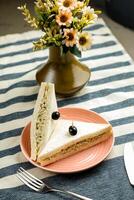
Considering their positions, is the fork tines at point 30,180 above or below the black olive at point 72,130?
below

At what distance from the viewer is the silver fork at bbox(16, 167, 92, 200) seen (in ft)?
2.55

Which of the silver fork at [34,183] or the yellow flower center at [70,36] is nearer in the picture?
the silver fork at [34,183]

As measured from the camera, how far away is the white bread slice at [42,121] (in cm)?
82

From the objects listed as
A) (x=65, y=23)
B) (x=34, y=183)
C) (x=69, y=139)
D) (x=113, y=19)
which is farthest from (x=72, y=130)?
(x=113, y=19)

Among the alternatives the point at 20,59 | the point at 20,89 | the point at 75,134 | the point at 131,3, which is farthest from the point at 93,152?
the point at 131,3

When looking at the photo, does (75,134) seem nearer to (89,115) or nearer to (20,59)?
(89,115)

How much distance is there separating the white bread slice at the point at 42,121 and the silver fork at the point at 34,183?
4 cm

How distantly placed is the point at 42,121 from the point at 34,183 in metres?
0.13

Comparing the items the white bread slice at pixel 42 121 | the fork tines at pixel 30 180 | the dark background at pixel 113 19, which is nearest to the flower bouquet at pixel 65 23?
the white bread slice at pixel 42 121

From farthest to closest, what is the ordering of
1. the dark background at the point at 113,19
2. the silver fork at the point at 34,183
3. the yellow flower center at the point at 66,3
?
the dark background at the point at 113,19, the yellow flower center at the point at 66,3, the silver fork at the point at 34,183

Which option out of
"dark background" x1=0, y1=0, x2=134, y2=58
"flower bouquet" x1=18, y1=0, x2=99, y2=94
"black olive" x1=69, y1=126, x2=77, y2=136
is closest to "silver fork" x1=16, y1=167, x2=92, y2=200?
"black olive" x1=69, y1=126, x2=77, y2=136

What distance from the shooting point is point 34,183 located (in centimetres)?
80

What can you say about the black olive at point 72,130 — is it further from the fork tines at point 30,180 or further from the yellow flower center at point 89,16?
the yellow flower center at point 89,16

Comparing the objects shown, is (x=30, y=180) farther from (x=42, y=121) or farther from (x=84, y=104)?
(x=84, y=104)
